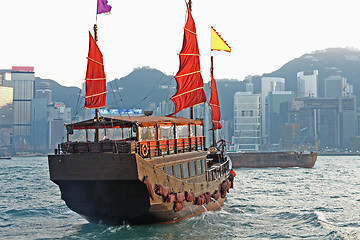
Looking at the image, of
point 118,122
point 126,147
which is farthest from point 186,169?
point 126,147

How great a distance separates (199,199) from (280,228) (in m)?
4.24

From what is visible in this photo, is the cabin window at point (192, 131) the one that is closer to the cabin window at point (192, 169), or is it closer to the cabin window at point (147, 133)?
the cabin window at point (192, 169)

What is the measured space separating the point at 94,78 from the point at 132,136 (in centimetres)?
330

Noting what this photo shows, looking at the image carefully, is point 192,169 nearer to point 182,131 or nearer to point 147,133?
point 182,131

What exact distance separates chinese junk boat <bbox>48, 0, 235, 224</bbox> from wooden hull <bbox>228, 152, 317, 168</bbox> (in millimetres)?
62474

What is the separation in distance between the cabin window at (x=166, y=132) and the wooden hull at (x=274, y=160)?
6475 cm

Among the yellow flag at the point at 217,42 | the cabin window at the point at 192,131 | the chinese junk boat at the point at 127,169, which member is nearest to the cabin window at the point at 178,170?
the chinese junk boat at the point at 127,169

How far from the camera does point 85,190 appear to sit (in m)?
20.5

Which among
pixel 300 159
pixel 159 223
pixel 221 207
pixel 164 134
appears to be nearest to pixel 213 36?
pixel 221 207

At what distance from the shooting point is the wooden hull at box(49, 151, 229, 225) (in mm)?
19484

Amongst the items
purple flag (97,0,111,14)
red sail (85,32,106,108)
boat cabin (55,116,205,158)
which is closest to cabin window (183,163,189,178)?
boat cabin (55,116,205,158)

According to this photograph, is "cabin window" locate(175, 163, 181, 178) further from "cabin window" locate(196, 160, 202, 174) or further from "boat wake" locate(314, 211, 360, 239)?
"boat wake" locate(314, 211, 360, 239)

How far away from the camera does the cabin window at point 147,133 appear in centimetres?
2092

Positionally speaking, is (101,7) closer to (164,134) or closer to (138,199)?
(164,134)
